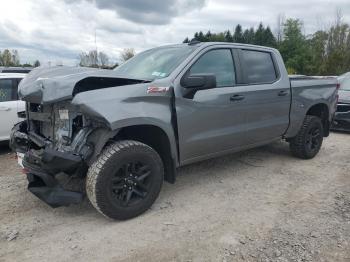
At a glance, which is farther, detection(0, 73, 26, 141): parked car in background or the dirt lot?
detection(0, 73, 26, 141): parked car in background

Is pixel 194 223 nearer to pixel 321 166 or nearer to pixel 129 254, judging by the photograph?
pixel 129 254

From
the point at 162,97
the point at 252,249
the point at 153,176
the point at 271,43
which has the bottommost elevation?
the point at 252,249

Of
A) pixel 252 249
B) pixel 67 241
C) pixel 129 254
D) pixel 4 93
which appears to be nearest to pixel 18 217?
pixel 67 241

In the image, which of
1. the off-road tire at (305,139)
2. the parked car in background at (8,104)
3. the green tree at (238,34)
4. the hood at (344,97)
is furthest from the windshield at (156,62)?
the green tree at (238,34)

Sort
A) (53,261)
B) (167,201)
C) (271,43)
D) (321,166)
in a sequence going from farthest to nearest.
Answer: (271,43), (321,166), (167,201), (53,261)

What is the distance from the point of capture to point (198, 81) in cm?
419

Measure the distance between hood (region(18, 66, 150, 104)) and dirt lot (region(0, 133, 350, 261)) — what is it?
1267 millimetres

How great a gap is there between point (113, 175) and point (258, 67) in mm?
2809

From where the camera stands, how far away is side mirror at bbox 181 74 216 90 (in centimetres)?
418

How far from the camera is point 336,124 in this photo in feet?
30.7

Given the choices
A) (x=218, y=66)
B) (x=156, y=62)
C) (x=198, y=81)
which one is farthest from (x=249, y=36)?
(x=198, y=81)

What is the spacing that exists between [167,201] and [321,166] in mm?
2932

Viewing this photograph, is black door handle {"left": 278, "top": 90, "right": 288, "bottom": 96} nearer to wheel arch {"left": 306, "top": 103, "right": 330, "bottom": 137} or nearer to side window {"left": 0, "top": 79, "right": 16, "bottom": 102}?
wheel arch {"left": 306, "top": 103, "right": 330, "bottom": 137}

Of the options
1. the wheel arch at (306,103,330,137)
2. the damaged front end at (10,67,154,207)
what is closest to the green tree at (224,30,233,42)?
the wheel arch at (306,103,330,137)
